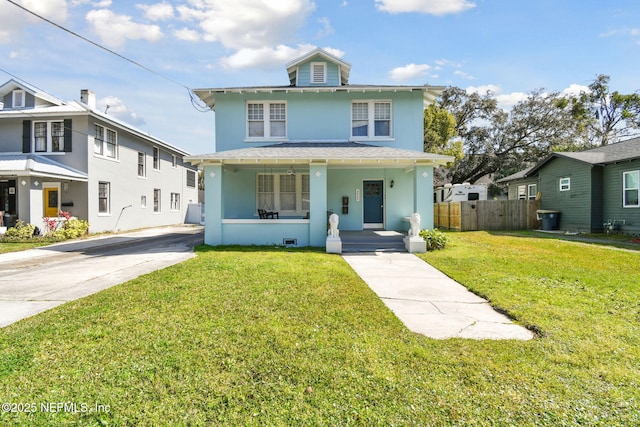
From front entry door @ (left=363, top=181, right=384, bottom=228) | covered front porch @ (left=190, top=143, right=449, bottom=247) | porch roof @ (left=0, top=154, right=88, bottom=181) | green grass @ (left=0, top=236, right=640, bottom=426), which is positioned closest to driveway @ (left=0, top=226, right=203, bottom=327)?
Answer: green grass @ (left=0, top=236, right=640, bottom=426)

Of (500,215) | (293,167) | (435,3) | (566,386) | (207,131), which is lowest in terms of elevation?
(566,386)

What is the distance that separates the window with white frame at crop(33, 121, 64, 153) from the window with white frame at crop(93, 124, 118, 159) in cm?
144

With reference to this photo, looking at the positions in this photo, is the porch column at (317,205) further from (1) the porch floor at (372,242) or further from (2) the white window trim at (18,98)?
(2) the white window trim at (18,98)

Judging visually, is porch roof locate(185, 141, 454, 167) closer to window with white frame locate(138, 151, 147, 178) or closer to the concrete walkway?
the concrete walkway

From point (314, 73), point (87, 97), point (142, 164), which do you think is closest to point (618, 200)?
point (314, 73)

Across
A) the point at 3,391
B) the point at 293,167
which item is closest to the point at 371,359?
the point at 3,391

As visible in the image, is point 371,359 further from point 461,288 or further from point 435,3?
point 435,3

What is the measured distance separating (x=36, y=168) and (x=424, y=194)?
15254 mm

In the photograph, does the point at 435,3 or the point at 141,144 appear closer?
the point at 435,3

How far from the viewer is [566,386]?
300 cm

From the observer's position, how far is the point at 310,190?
11383 millimetres

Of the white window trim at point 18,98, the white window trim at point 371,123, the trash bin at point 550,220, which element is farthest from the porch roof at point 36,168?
the trash bin at point 550,220

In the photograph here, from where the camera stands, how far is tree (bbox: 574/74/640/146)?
3238 centimetres

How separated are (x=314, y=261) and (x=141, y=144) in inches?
664
